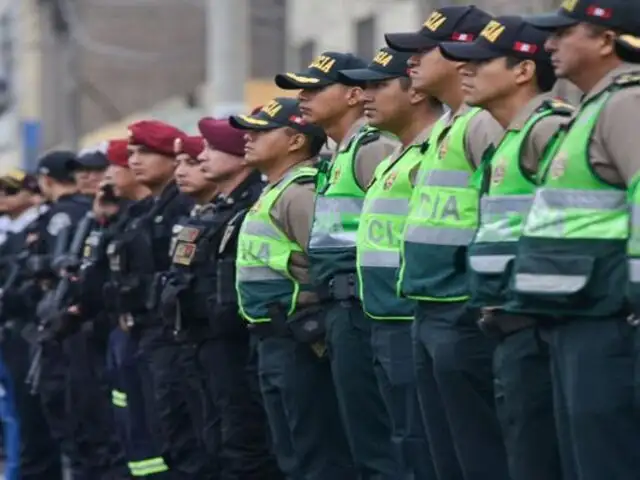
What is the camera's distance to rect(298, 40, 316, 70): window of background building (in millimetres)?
36969

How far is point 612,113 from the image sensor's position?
278 inches

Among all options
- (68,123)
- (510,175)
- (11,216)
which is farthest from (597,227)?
(68,123)

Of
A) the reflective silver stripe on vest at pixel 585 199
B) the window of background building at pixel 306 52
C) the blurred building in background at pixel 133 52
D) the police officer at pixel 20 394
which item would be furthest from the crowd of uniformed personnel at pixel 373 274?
the window of background building at pixel 306 52

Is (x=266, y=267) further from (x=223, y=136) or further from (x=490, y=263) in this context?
(x=490, y=263)

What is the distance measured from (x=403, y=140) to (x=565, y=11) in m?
2.24

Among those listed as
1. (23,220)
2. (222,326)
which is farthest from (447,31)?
(23,220)

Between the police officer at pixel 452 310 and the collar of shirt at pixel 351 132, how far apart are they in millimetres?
1367

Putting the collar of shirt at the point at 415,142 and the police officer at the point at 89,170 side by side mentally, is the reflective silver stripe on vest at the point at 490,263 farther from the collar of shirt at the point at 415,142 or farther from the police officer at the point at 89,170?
the police officer at the point at 89,170

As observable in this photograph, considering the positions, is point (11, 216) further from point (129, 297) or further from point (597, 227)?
point (597, 227)

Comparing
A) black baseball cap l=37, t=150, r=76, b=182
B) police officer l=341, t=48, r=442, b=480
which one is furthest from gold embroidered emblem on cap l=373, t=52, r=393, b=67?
black baseball cap l=37, t=150, r=76, b=182

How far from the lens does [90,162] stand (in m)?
14.7

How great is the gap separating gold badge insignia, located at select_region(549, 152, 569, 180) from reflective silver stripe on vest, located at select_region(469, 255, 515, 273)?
0.51 meters

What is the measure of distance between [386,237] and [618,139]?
2.22 meters

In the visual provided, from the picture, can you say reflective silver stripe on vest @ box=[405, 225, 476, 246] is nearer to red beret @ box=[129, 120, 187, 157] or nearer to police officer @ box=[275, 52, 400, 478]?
police officer @ box=[275, 52, 400, 478]
